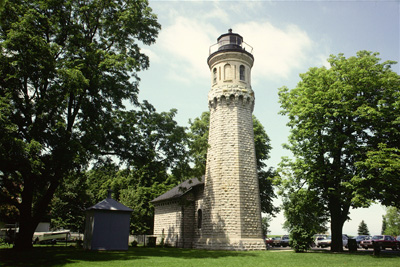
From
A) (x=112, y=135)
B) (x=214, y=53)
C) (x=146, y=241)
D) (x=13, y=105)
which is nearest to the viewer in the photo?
(x=13, y=105)

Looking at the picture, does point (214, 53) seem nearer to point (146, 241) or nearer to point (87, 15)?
point (87, 15)

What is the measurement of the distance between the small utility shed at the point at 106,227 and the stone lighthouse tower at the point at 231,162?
22.4 ft

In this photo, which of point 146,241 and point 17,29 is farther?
point 146,241

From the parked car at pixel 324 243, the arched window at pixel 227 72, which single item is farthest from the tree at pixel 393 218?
the arched window at pixel 227 72

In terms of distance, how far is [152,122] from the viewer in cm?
2033

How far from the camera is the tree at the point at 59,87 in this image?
1513cm

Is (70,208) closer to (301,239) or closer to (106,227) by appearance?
(106,227)

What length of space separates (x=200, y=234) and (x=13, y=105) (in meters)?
17.3

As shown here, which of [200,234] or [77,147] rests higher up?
[77,147]

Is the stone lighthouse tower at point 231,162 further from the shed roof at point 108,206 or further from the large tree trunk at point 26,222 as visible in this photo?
the large tree trunk at point 26,222

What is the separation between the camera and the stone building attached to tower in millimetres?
22609

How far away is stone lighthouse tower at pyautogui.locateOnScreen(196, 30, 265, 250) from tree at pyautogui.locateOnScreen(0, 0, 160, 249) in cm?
771

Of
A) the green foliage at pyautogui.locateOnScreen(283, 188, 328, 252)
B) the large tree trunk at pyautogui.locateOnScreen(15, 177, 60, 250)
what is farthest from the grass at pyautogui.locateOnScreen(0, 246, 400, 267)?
the green foliage at pyautogui.locateOnScreen(283, 188, 328, 252)

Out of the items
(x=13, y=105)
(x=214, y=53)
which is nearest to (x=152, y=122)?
(x=13, y=105)
